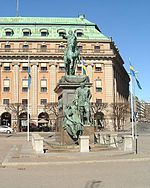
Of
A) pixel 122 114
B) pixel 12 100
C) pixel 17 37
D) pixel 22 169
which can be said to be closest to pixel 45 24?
pixel 17 37

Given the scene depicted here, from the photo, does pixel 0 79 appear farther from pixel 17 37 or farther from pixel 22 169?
pixel 22 169

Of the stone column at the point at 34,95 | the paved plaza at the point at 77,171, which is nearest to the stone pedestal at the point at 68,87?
the paved plaza at the point at 77,171

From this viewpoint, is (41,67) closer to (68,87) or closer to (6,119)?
(6,119)

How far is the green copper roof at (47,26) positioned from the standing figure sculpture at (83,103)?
68.4m

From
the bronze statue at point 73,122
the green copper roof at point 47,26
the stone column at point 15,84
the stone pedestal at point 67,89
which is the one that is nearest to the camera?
the bronze statue at point 73,122

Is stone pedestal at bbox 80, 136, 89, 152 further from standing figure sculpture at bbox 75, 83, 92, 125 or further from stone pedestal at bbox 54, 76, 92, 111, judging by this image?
stone pedestal at bbox 54, 76, 92, 111

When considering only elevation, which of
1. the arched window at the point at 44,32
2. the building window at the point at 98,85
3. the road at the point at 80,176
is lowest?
the road at the point at 80,176

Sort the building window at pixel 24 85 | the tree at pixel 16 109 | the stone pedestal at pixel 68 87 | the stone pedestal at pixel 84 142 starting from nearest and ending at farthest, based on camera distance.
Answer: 1. the stone pedestal at pixel 84 142
2. the stone pedestal at pixel 68 87
3. the tree at pixel 16 109
4. the building window at pixel 24 85

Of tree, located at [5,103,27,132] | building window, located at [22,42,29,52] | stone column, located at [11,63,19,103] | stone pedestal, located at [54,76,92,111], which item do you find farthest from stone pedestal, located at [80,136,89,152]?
building window, located at [22,42,29,52]

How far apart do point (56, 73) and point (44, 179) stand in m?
78.7

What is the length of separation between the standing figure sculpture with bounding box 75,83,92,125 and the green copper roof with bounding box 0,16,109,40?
68352 mm

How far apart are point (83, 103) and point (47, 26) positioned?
74016 millimetres

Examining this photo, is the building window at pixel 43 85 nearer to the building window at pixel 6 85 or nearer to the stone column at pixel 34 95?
the stone column at pixel 34 95

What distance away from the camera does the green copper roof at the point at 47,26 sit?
92.2 m
